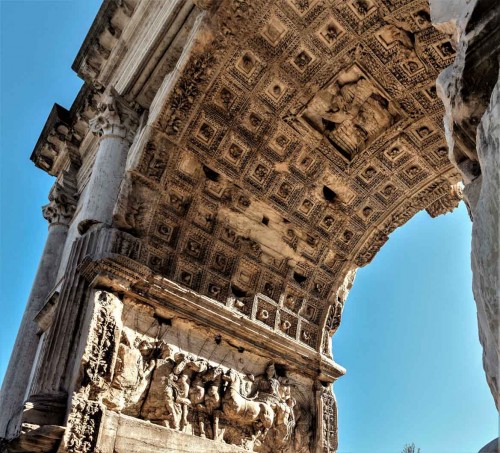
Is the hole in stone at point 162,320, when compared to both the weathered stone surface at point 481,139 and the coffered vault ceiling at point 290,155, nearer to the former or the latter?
the coffered vault ceiling at point 290,155

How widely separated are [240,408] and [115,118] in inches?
191

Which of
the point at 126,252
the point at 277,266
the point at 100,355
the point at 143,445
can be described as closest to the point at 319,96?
the point at 277,266

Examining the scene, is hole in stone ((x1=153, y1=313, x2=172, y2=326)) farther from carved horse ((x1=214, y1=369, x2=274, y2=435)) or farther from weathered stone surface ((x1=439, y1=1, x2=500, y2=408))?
weathered stone surface ((x1=439, y1=1, x2=500, y2=408))

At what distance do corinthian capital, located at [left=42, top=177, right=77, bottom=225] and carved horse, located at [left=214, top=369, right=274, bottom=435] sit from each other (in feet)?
14.4

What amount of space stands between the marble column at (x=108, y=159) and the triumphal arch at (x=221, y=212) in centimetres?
3

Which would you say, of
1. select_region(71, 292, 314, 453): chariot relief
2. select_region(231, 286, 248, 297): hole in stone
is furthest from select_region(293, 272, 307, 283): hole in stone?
select_region(71, 292, 314, 453): chariot relief

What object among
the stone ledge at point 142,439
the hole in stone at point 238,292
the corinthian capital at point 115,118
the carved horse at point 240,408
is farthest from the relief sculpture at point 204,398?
the corinthian capital at point 115,118

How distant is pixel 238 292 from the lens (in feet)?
29.0

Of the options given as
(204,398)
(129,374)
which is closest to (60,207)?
(129,374)

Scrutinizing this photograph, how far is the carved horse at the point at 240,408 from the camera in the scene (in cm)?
759

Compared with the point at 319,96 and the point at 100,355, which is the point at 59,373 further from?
the point at 319,96

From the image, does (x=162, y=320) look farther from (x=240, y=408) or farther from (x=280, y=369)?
(x=280, y=369)

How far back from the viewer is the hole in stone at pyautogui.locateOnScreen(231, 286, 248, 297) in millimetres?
8766

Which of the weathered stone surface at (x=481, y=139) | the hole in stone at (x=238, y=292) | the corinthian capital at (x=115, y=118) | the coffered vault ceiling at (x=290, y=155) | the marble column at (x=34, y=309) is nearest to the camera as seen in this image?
the weathered stone surface at (x=481, y=139)
